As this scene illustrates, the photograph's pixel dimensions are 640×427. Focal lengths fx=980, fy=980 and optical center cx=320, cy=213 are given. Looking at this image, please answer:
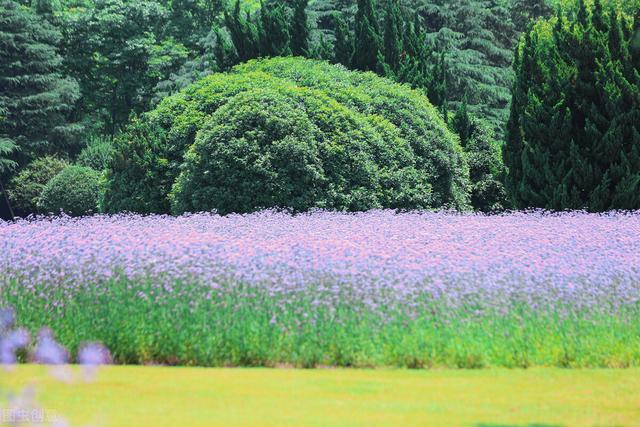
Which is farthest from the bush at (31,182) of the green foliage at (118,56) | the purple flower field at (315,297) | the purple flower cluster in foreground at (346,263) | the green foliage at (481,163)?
the purple flower field at (315,297)

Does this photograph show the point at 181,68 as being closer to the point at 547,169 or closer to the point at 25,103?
the point at 25,103

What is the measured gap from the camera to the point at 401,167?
18.6m

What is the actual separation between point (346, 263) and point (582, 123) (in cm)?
1079

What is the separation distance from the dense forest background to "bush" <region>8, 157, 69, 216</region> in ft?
0.22

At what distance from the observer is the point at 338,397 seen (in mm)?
7375

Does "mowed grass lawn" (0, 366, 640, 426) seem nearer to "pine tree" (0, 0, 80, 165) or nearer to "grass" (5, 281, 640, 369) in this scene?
"grass" (5, 281, 640, 369)

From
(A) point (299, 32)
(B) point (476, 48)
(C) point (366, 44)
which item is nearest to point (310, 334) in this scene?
(C) point (366, 44)

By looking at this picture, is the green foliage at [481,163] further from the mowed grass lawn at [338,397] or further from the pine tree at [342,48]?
the mowed grass lawn at [338,397]

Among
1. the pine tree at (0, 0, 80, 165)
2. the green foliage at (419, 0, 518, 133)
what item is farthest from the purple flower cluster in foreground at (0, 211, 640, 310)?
the pine tree at (0, 0, 80, 165)

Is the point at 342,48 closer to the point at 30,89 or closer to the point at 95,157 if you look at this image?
the point at 95,157

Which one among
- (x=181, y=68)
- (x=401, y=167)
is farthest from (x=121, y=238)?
(x=181, y=68)

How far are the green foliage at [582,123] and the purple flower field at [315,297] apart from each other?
784cm

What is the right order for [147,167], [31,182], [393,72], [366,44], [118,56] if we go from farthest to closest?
[118,56] → [31,182] → [366,44] → [393,72] → [147,167]

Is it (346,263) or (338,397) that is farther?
(346,263)
